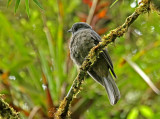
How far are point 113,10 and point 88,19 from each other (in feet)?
3.91

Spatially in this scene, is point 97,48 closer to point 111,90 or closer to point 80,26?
point 111,90

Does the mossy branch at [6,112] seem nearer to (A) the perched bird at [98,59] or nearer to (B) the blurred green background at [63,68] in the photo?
(A) the perched bird at [98,59]

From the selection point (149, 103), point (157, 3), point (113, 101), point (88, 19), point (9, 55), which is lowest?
point (149, 103)

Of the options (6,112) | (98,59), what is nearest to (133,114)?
(98,59)

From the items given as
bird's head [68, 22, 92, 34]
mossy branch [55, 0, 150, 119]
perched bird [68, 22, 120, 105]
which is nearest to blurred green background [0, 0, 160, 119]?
perched bird [68, 22, 120, 105]

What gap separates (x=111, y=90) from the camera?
→ 2.92m

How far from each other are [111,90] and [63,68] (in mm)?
1656

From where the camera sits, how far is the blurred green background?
386 centimetres

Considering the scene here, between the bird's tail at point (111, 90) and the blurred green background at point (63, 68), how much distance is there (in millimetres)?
487

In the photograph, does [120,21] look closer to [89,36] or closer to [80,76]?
[89,36]

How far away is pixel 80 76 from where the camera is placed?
2.18 meters

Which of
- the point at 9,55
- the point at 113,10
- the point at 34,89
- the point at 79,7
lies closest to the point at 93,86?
the point at 34,89

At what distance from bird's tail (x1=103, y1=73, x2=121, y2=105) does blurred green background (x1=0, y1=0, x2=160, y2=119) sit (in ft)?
1.60

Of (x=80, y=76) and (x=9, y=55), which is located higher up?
(x=9, y=55)
